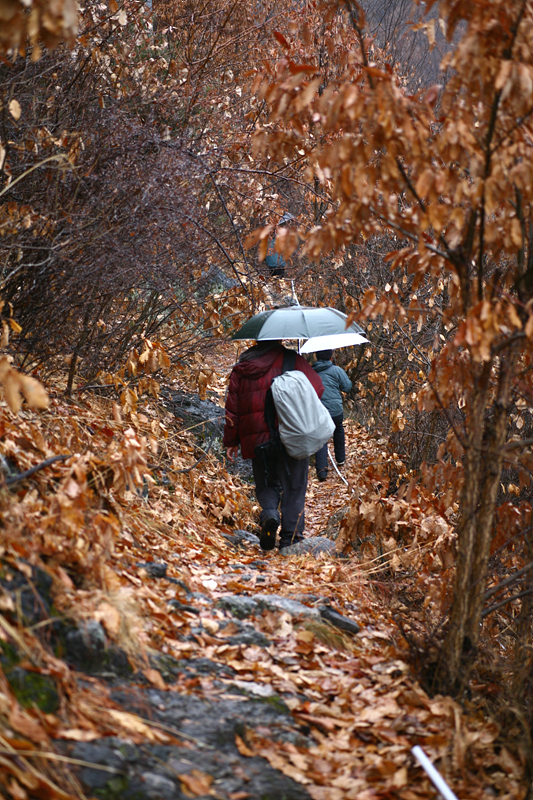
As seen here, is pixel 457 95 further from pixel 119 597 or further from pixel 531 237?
pixel 119 597

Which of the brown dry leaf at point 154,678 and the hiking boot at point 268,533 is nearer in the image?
the brown dry leaf at point 154,678

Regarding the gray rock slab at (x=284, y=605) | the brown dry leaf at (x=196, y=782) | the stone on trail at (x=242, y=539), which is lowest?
the stone on trail at (x=242, y=539)

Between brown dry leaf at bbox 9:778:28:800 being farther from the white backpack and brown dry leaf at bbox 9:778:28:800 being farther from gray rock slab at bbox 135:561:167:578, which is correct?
the white backpack

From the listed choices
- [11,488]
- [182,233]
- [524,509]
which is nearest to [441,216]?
[524,509]

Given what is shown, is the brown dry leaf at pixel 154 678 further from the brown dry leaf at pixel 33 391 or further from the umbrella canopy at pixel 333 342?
the umbrella canopy at pixel 333 342

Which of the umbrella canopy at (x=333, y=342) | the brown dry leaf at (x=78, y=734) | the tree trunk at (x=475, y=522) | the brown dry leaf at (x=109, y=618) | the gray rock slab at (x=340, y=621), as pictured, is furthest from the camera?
the umbrella canopy at (x=333, y=342)

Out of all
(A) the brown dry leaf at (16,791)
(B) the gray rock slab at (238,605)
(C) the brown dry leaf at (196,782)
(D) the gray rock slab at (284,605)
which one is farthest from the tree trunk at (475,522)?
(A) the brown dry leaf at (16,791)

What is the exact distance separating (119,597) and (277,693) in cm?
87

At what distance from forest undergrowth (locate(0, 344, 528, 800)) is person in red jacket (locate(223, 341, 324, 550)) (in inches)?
31.6

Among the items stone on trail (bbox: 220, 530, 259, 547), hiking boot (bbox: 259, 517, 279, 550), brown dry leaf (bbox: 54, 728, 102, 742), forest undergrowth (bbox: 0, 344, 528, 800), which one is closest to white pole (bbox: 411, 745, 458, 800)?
forest undergrowth (bbox: 0, 344, 528, 800)

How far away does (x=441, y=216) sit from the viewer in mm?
2727

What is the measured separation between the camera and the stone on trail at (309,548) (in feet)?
19.3

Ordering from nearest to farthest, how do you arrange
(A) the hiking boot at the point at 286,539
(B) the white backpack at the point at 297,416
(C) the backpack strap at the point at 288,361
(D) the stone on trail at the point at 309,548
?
(B) the white backpack at the point at 297,416
(D) the stone on trail at the point at 309,548
(C) the backpack strap at the point at 288,361
(A) the hiking boot at the point at 286,539

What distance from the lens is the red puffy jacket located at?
5902mm
